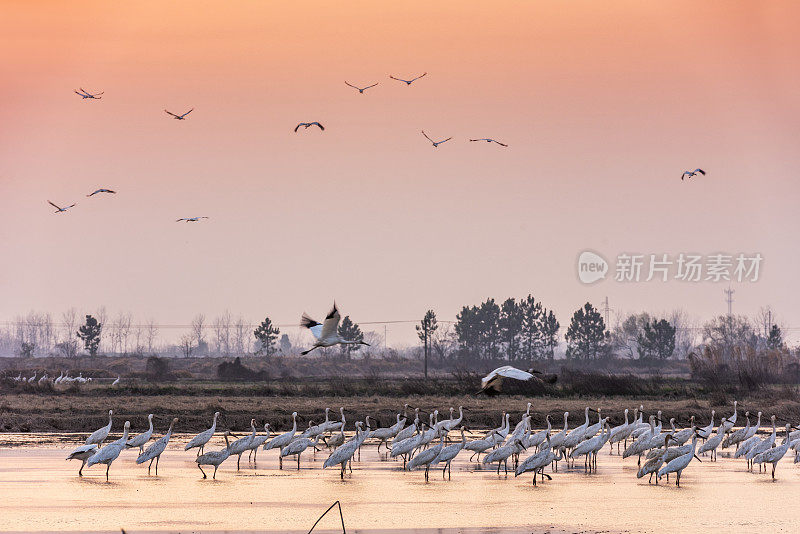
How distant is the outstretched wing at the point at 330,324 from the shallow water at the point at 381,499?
294cm

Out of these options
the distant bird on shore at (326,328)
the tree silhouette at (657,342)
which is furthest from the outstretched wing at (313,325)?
the tree silhouette at (657,342)

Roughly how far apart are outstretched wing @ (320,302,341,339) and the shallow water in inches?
116

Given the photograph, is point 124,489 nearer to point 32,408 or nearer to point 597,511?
point 597,511

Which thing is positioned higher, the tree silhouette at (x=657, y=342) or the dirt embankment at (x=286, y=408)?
the tree silhouette at (x=657, y=342)

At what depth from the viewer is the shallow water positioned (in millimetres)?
16922

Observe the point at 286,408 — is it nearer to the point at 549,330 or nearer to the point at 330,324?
the point at 330,324

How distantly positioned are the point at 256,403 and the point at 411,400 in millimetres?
6201

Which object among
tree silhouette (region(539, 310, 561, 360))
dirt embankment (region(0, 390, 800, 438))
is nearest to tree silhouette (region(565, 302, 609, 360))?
tree silhouette (region(539, 310, 561, 360))

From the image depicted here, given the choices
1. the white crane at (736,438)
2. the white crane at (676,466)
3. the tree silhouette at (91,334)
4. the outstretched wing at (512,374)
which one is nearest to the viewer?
the outstretched wing at (512,374)

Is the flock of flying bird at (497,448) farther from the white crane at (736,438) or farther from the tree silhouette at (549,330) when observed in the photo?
the tree silhouette at (549,330)

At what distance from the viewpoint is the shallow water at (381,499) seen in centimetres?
1692

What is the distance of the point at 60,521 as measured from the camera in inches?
665

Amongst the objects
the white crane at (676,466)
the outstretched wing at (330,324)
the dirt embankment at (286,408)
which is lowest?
the white crane at (676,466)

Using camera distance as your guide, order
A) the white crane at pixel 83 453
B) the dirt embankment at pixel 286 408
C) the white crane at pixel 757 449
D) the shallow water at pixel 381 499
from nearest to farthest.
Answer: the shallow water at pixel 381 499 → the white crane at pixel 83 453 → the white crane at pixel 757 449 → the dirt embankment at pixel 286 408
